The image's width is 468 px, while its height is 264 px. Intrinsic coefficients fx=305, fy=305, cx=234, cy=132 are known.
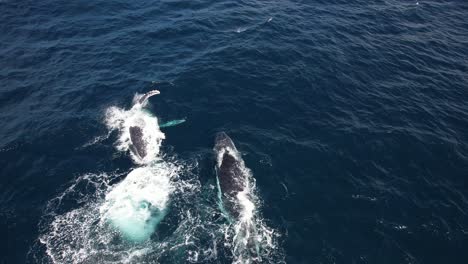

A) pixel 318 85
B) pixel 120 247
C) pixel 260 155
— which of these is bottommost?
pixel 120 247

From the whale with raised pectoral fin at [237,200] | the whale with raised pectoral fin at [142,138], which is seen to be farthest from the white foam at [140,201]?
the whale with raised pectoral fin at [237,200]

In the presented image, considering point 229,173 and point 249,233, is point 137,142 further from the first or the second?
point 249,233

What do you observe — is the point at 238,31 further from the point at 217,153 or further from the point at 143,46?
the point at 217,153

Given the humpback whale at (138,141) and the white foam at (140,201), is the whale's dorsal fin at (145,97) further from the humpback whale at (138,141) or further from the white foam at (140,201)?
the white foam at (140,201)

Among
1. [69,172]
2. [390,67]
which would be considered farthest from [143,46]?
[390,67]

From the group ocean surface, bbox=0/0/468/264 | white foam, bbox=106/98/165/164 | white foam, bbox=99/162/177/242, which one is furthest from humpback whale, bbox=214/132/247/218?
white foam, bbox=106/98/165/164

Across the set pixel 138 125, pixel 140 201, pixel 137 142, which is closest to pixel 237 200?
pixel 140 201

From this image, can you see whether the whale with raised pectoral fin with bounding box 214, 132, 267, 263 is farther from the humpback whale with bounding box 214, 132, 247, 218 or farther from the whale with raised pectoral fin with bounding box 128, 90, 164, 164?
the whale with raised pectoral fin with bounding box 128, 90, 164, 164
